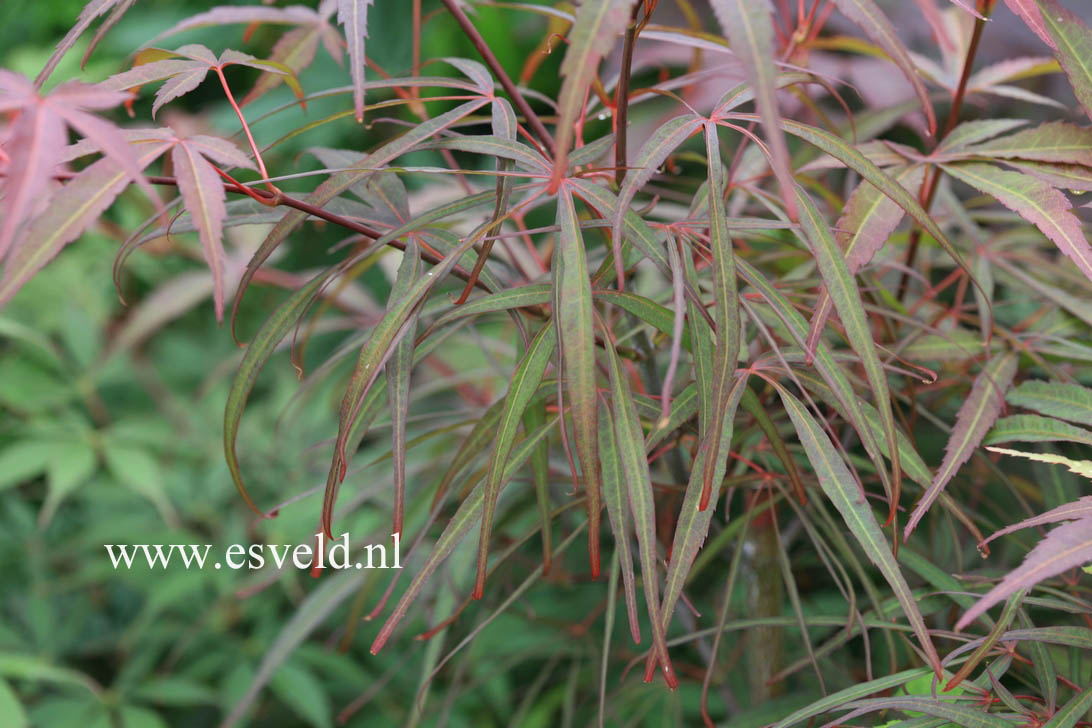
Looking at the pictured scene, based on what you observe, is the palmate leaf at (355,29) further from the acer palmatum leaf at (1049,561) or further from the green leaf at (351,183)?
the acer palmatum leaf at (1049,561)

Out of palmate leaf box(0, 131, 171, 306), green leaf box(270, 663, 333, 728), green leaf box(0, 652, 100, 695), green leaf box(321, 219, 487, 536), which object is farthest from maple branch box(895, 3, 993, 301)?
green leaf box(0, 652, 100, 695)

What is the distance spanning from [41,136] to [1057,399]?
1.27 ft

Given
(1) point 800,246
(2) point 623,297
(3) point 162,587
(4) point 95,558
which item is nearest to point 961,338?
(1) point 800,246

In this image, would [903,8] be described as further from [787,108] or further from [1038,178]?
[1038,178]

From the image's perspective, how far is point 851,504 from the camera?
32cm

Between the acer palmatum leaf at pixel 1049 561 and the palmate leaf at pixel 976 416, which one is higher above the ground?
the acer palmatum leaf at pixel 1049 561

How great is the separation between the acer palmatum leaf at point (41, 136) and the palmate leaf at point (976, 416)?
0.29 m

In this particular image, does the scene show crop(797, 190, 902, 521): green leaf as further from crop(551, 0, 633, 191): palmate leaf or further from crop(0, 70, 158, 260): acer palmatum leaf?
crop(0, 70, 158, 260): acer palmatum leaf

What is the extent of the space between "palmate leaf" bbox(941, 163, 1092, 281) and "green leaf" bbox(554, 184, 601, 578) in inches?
7.0

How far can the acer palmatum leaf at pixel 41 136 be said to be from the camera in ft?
0.73

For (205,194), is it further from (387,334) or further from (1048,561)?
(1048,561)

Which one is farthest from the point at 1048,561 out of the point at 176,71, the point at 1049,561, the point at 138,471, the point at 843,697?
the point at 138,471

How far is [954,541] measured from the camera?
0.43m

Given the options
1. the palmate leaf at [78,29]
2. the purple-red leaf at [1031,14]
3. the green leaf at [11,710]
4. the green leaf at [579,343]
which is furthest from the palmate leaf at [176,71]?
the green leaf at [11,710]
